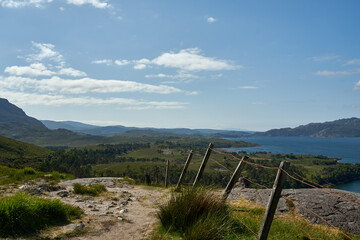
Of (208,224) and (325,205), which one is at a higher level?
(208,224)

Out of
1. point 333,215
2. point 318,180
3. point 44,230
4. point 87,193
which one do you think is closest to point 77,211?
point 44,230

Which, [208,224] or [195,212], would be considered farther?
[195,212]

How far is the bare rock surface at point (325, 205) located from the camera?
→ 8659mm

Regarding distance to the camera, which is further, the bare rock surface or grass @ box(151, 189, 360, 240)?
the bare rock surface

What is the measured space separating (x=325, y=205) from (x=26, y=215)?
36.4 ft

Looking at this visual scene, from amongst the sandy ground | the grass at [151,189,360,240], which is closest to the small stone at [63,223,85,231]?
the sandy ground

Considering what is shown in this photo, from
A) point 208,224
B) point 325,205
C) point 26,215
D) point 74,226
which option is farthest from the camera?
point 325,205

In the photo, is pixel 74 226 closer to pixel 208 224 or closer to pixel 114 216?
pixel 114 216

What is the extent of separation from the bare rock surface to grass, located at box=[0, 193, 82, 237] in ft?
27.2

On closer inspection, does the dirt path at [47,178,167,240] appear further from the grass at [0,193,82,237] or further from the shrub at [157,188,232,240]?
the shrub at [157,188,232,240]

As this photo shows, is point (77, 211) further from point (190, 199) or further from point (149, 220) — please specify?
point (190, 199)

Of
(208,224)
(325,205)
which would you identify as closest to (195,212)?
(208,224)

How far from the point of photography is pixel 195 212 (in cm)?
688

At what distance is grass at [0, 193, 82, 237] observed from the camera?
5762mm
